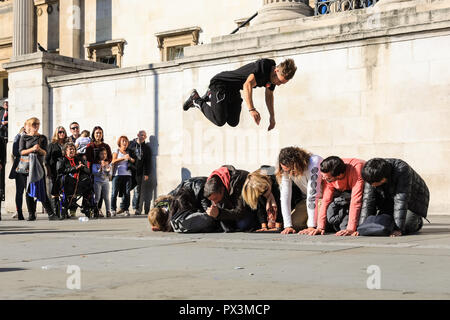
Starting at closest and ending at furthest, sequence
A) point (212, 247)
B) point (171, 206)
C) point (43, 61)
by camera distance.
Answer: point (212, 247), point (171, 206), point (43, 61)

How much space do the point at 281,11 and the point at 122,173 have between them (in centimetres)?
460

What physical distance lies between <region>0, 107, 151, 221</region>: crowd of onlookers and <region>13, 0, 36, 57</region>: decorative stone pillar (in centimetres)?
1843

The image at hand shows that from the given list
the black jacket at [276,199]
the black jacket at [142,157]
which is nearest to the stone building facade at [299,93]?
the black jacket at [142,157]

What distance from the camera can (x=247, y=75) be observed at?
13.1 m

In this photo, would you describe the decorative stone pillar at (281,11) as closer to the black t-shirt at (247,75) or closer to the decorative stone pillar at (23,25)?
the black t-shirt at (247,75)

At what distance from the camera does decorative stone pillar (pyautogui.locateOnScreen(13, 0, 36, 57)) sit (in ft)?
113

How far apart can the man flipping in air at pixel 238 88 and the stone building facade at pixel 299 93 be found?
1399 millimetres

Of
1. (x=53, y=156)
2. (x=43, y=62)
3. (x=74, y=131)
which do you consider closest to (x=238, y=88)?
(x=53, y=156)

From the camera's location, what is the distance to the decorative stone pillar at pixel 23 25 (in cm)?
3450
